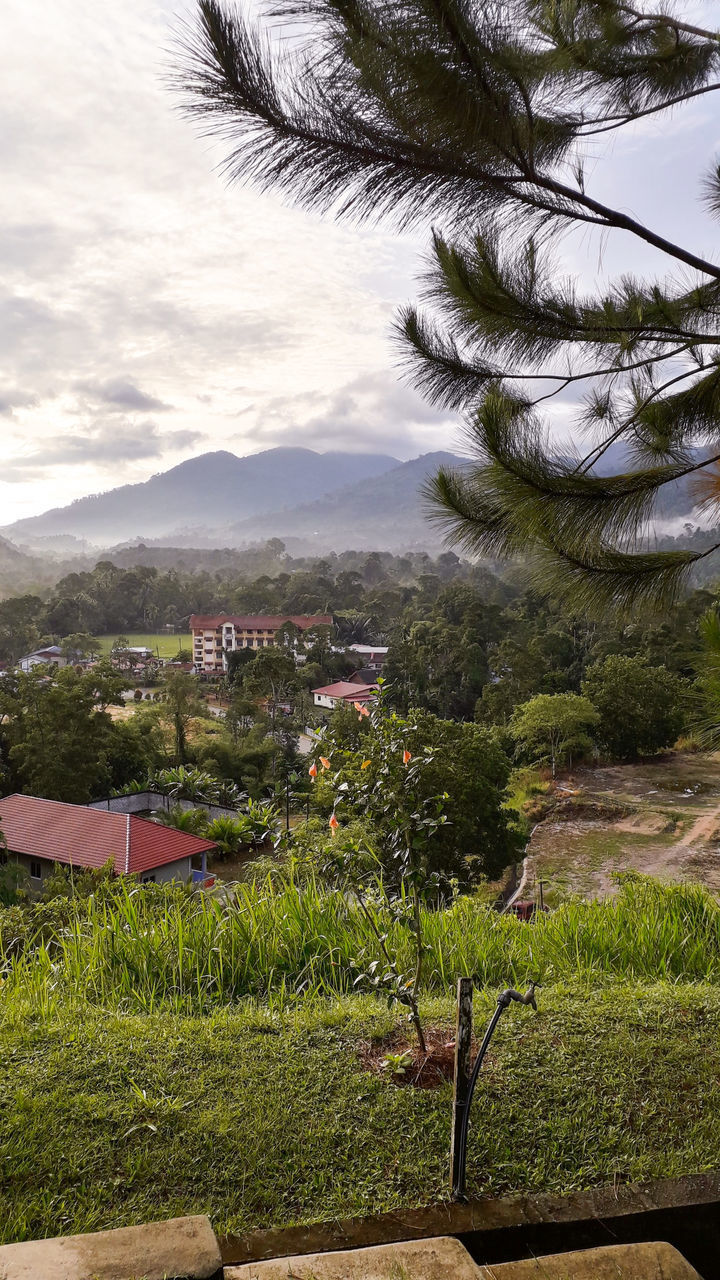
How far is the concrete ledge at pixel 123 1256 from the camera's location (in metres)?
1.09

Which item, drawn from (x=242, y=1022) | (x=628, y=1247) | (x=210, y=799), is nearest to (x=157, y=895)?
(x=242, y=1022)

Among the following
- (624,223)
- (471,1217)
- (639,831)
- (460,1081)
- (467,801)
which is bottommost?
(639,831)

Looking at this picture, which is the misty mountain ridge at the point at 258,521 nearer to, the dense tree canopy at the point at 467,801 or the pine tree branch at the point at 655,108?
the dense tree canopy at the point at 467,801

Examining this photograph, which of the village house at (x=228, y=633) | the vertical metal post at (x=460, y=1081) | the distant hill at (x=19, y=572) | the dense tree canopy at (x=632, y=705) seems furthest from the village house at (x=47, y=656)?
the vertical metal post at (x=460, y=1081)

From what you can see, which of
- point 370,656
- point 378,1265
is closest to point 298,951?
point 378,1265

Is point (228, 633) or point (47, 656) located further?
point (228, 633)

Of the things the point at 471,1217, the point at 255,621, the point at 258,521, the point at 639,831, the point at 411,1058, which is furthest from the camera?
the point at 258,521

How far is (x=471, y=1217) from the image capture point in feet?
4.25

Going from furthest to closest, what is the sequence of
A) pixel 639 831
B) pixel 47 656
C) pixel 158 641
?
pixel 158 641, pixel 47 656, pixel 639 831

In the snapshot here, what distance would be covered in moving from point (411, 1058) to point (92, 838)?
9.29 metres

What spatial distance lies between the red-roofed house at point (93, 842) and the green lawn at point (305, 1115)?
26.3 ft

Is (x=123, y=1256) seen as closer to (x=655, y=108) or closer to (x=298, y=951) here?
(x=298, y=951)

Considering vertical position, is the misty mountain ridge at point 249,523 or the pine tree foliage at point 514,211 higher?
the misty mountain ridge at point 249,523

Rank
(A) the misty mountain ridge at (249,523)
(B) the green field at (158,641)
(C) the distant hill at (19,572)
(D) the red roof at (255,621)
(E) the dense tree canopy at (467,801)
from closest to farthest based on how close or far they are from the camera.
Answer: (E) the dense tree canopy at (467,801), (D) the red roof at (255,621), (B) the green field at (158,641), (C) the distant hill at (19,572), (A) the misty mountain ridge at (249,523)
